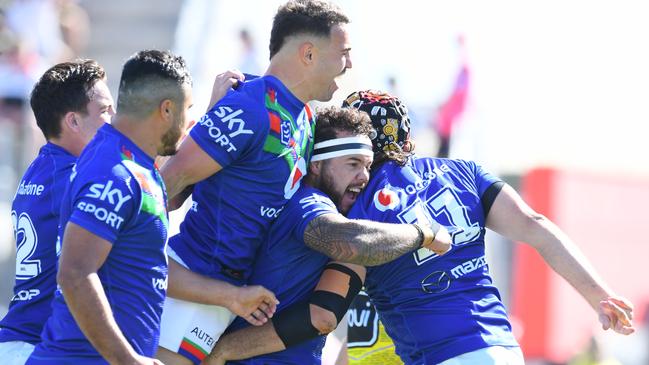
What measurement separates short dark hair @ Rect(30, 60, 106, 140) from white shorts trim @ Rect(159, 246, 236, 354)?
2.92 ft

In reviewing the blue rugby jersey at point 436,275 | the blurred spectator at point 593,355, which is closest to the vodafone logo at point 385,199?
the blue rugby jersey at point 436,275

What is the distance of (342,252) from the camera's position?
5445 mm

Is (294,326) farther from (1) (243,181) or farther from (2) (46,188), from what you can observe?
(2) (46,188)

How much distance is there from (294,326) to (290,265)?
0.29 m

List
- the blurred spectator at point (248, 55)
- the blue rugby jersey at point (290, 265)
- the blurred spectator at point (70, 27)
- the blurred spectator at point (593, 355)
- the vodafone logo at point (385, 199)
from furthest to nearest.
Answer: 1. the blurred spectator at point (248, 55)
2. the blurred spectator at point (70, 27)
3. the blurred spectator at point (593, 355)
4. the vodafone logo at point (385, 199)
5. the blue rugby jersey at point (290, 265)

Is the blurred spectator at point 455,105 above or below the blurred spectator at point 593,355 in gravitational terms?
above

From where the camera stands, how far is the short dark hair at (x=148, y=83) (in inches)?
195

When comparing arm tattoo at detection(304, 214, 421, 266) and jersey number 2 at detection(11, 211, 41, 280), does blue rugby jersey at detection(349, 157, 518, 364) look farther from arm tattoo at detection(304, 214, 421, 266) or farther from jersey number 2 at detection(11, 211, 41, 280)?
jersey number 2 at detection(11, 211, 41, 280)

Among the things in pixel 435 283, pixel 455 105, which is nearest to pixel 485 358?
pixel 435 283

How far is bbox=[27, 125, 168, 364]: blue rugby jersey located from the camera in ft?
15.3

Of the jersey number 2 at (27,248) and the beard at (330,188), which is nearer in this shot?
the jersey number 2 at (27,248)

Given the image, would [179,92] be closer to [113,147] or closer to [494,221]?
[113,147]

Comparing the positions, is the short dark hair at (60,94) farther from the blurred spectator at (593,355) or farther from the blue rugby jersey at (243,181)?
the blurred spectator at (593,355)

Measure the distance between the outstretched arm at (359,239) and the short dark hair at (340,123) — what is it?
0.50 meters
